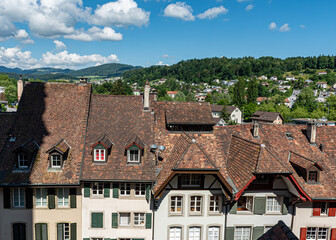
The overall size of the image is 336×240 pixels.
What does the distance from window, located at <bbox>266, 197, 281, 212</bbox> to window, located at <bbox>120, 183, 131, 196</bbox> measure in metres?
11.8

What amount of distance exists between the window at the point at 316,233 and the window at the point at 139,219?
14347 millimetres

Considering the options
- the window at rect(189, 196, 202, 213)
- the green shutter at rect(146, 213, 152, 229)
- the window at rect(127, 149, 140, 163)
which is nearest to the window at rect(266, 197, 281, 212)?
the window at rect(189, 196, 202, 213)

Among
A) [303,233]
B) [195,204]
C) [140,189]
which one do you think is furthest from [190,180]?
[303,233]

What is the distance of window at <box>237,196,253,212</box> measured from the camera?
2146cm

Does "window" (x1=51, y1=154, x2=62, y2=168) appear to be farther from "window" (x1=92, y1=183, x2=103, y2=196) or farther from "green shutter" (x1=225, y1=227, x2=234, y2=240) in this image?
"green shutter" (x1=225, y1=227, x2=234, y2=240)

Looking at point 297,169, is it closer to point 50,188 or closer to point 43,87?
point 50,188

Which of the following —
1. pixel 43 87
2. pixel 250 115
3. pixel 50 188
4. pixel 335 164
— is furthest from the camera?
pixel 250 115

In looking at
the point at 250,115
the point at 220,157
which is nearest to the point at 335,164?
the point at 220,157

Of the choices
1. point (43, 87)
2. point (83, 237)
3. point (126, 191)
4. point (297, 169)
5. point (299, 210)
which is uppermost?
point (43, 87)

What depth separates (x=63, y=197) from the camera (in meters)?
→ 20.6

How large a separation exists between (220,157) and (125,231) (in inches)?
402

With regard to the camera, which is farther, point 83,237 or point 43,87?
point 43,87

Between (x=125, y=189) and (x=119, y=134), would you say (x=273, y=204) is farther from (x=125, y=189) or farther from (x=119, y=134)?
(x=119, y=134)

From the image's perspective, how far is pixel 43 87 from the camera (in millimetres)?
25219
